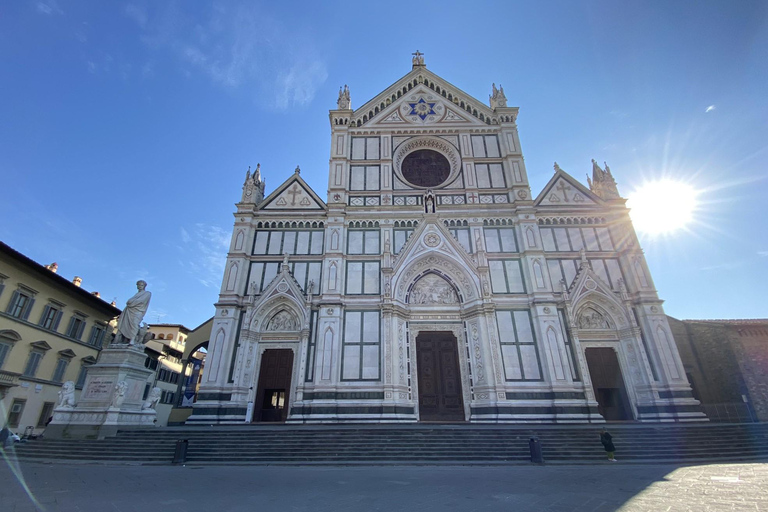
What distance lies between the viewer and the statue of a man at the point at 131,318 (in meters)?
14.0

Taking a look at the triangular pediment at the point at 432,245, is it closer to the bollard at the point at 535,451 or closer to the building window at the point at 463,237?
the building window at the point at 463,237

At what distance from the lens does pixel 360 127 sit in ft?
80.2

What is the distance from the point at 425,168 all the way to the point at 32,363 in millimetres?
25430

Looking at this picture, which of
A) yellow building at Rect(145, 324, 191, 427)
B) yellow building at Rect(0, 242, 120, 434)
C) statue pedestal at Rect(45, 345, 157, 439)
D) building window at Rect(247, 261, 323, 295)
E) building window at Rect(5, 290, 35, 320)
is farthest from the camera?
yellow building at Rect(145, 324, 191, 427)

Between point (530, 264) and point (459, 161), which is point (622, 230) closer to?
point (530, 264)

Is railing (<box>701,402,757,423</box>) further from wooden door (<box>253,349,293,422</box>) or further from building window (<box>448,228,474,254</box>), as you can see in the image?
wooden door (<box>253,349,293,422</box>)

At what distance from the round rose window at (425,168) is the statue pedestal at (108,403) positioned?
16.9m

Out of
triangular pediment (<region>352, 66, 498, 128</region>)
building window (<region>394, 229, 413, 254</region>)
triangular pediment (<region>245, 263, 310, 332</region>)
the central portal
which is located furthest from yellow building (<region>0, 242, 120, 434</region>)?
the central portal

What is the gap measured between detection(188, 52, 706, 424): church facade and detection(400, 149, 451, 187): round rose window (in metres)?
0.10

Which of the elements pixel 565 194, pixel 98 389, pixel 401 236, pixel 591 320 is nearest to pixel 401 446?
pixel 98 389

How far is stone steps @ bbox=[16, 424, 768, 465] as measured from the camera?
1145 cm

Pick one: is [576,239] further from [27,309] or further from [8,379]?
[8,379]

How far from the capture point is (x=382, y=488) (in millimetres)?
7586

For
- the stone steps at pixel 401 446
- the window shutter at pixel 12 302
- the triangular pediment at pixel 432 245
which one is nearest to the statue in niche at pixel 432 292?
the triangular pediment at pixel 432 245
